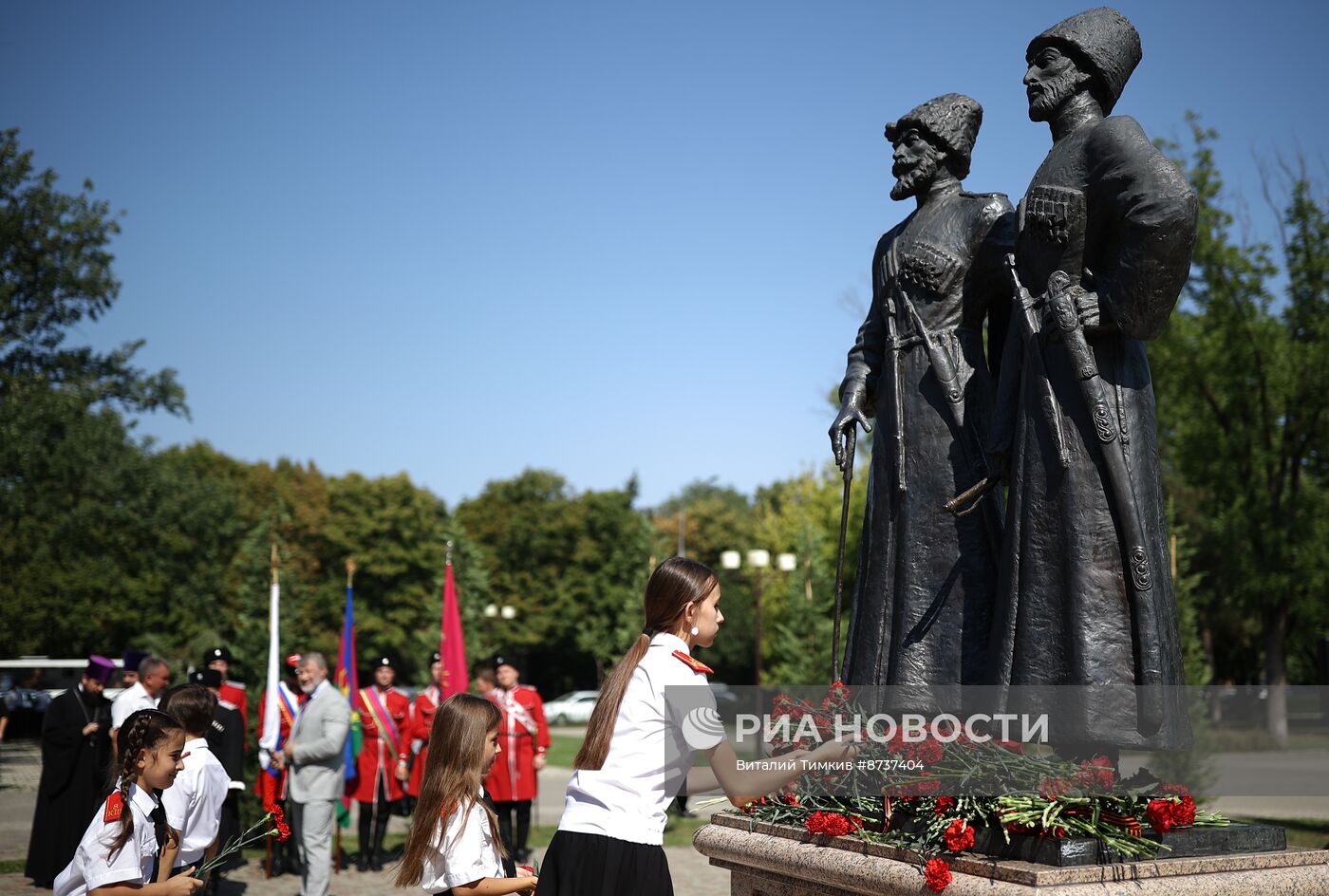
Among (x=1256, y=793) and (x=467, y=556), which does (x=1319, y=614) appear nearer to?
(x=1256, y=793)

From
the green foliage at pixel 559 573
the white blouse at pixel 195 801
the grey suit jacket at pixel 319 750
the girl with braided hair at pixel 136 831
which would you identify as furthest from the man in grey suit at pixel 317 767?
the green foliage at pixel 559 573

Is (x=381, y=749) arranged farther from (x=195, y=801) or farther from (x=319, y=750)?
(x=195, y=801)

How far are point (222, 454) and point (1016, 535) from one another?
61.9m

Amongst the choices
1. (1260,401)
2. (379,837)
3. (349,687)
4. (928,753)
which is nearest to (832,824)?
(928,753)

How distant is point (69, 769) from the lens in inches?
452

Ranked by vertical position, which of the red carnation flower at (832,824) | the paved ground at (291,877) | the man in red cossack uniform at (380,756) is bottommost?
the paved ground at (291,877)

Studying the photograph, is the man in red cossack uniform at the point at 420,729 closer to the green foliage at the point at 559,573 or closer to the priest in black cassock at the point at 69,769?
the priest in black cassock at the point at 69,769

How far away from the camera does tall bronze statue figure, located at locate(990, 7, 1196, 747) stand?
183 inches

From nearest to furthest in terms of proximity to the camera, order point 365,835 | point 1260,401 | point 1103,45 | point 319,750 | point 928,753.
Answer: point 928,753
point 1103,45
point 319,750
point 365,835
point 1260,401

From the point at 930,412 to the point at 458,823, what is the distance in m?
2.85

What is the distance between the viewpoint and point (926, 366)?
5758 mm

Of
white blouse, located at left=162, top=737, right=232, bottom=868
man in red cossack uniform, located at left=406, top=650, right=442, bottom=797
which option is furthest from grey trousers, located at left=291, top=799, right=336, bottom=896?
white blouse, located at left=162, top=737, right=232, bottom=868

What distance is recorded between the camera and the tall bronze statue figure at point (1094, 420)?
4.66 metres

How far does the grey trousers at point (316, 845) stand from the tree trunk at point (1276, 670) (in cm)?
2847
